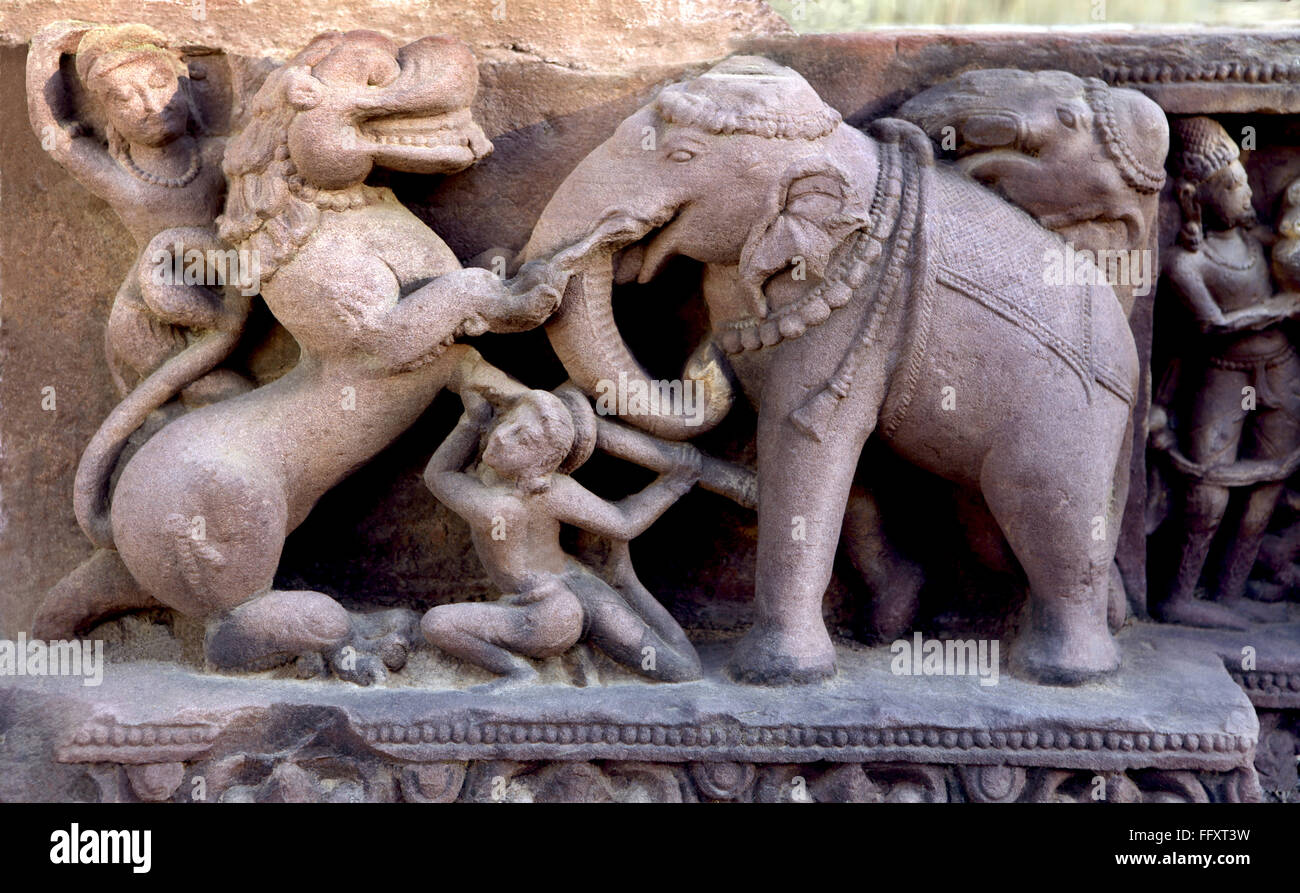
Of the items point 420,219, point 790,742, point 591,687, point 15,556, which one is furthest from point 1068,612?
point 15,556

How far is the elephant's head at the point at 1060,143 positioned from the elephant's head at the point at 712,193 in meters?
0.33

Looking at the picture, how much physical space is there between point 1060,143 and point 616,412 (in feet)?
4.39

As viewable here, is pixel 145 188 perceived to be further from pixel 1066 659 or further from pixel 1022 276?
pixel 1066 659

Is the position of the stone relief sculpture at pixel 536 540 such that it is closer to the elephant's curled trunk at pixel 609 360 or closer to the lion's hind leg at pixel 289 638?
the elephant's curled trunk at pixel 609 360

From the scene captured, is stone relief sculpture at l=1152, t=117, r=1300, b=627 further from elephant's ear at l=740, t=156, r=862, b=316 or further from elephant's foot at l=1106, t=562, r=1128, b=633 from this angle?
elephant's ear at l=740, t=156, r=862, b=316

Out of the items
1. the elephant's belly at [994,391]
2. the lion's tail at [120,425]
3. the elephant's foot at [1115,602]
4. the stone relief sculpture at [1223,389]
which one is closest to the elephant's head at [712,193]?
the elephant's belly at [994,391]

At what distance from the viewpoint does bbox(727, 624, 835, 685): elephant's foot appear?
370 cm

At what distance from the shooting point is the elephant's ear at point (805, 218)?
3570mm

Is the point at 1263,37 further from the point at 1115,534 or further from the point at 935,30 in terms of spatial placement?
the point at 1115,534

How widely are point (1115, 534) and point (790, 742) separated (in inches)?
45.1

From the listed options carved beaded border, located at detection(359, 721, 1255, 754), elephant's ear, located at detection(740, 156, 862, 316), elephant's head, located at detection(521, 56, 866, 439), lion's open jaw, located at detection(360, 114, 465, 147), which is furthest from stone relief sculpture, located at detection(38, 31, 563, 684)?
elephant's ear, located at detection(740, 156, 862, 316)

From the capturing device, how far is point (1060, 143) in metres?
3.71

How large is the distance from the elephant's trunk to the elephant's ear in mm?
309

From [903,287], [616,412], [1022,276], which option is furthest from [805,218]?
[616,412]
